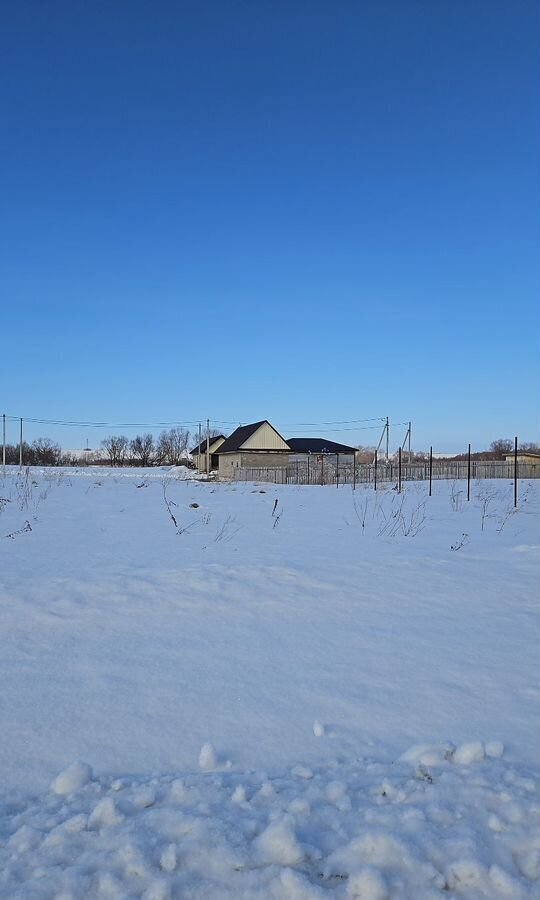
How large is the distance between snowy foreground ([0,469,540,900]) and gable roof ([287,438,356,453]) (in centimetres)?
4135

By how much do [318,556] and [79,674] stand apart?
3.05 metres

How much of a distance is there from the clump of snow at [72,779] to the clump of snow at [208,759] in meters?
0.40

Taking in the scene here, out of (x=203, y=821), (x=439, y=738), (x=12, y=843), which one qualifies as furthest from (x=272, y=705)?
(x=12, y=843)

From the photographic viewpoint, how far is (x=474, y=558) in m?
5.46

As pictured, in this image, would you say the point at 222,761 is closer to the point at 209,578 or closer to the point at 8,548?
the point at 209,578

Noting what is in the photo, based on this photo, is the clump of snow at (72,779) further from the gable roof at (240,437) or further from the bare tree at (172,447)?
the bare tree at (172,447)

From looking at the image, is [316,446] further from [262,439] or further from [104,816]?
[104,816]

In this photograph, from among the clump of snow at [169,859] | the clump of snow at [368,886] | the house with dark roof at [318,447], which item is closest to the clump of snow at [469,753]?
the clump of snow at [368,886]

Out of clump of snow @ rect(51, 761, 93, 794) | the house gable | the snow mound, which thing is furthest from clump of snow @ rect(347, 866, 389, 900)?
the house gable

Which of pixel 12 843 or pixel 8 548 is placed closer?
pixel 12 843

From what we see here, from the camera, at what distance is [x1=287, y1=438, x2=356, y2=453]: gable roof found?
46.7 m

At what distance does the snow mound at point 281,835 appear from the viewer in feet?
4.42

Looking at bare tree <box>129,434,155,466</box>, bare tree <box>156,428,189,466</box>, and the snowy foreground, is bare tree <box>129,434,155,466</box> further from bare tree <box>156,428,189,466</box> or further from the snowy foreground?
the snowy foreground

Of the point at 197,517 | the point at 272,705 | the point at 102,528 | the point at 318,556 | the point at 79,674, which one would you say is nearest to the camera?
the point at 272,705
